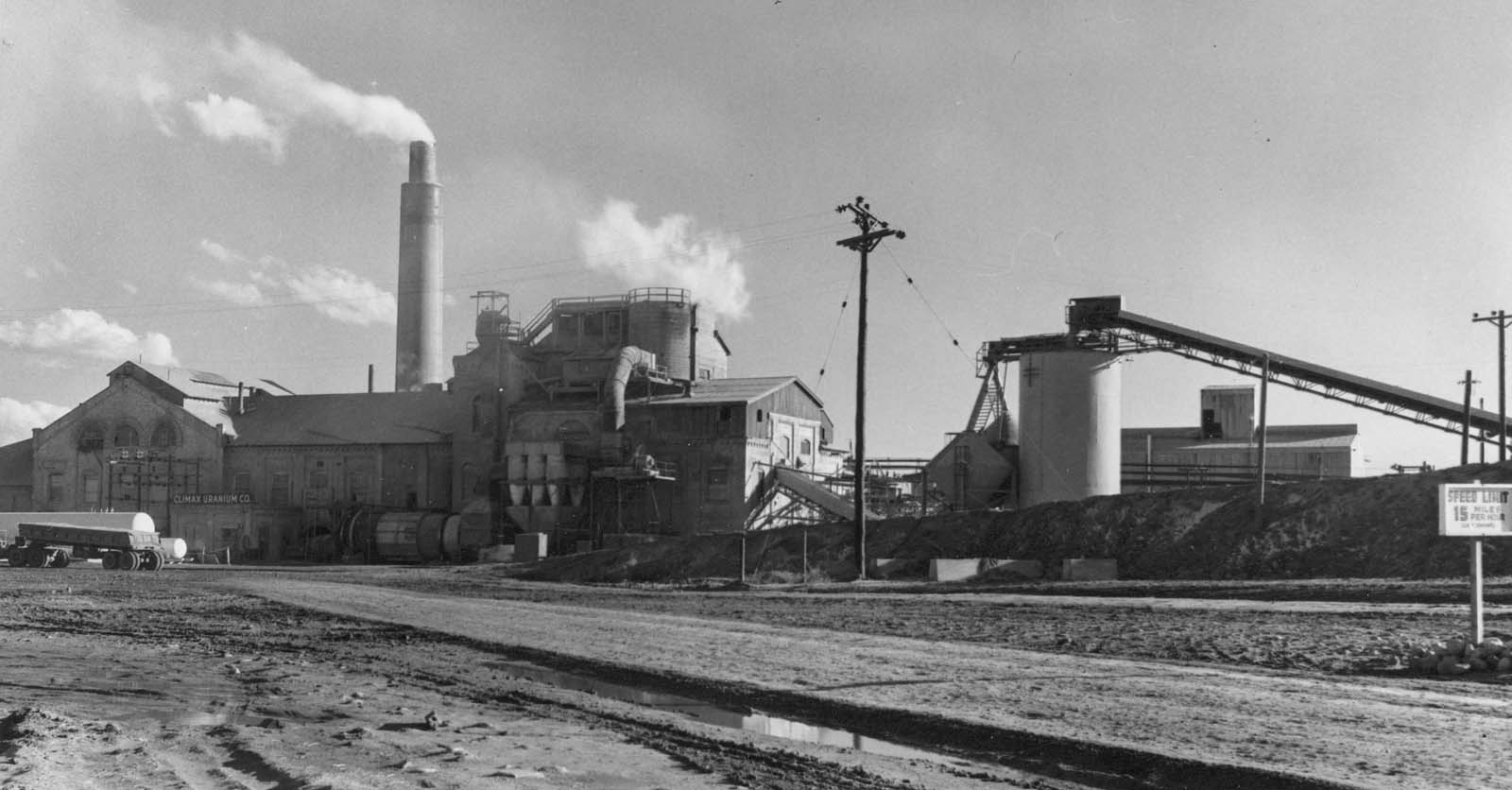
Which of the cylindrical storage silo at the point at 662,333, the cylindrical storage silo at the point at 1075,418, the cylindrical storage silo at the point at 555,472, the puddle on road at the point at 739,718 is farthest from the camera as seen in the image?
the cylindrical storage silo at the point at 662,333

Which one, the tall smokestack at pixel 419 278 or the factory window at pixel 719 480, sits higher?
the tall smokestack at pixel 419 278

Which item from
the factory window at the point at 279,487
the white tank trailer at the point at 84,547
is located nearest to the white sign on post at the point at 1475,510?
the white tank trailer at the point at 84,547

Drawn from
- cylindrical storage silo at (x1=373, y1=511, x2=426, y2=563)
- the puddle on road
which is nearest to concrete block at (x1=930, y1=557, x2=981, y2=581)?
the puddle on road

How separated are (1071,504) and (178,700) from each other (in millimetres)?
27857

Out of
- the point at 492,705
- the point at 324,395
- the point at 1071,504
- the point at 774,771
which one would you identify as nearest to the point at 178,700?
the point at 492,705

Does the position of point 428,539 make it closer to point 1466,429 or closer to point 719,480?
point 719,480

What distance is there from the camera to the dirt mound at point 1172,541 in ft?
96.7

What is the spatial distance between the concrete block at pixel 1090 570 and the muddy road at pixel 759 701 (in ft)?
33.6

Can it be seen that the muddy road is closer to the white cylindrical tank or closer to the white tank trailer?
the white tank trailer

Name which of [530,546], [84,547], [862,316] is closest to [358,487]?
[84,547]

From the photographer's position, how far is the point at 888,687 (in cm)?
1223

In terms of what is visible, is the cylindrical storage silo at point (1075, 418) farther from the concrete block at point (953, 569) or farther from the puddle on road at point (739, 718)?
the puddle on road at point (739, 718)

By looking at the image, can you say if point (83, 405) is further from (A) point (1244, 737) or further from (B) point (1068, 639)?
(A) point (1244, 737)

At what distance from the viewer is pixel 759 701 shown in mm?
12086
